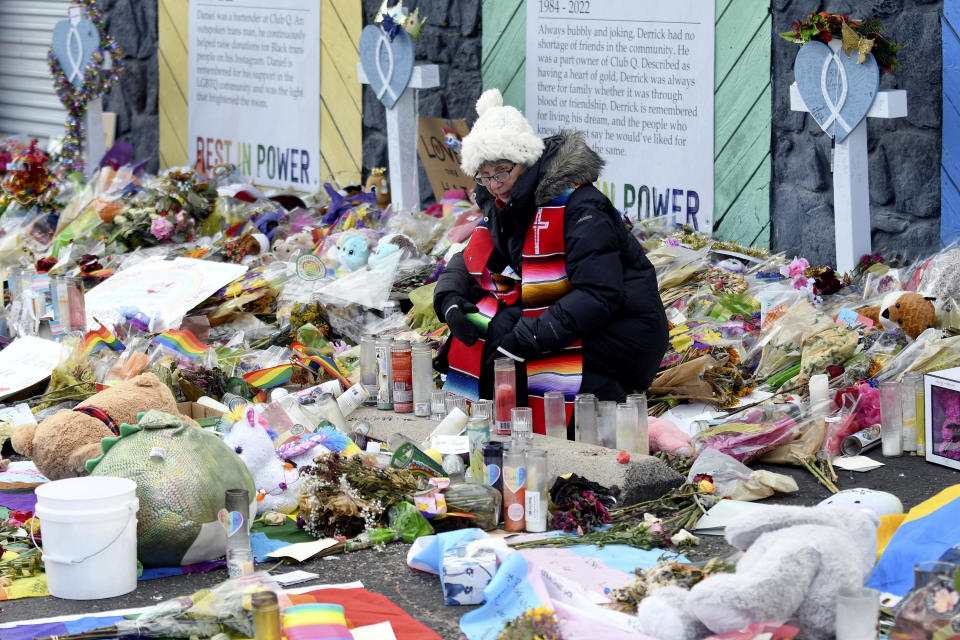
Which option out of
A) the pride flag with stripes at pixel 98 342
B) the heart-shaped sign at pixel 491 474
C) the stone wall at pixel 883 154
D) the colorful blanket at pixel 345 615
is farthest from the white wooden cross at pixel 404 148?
the colorful blanket at pixel 345 615

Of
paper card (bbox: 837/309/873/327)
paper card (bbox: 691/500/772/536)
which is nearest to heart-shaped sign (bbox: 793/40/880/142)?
paper card (bbox: 837/309/873/327)

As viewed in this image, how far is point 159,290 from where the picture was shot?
23.7 ft

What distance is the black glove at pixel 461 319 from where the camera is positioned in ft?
17.0

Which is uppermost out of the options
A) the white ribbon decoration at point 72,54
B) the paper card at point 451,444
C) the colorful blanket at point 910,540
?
the white ribbon decoration at point 72,54

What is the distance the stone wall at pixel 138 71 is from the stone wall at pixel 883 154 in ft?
22.1

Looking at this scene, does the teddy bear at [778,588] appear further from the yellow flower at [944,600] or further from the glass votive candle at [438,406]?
the glass votive candle at [438,406]

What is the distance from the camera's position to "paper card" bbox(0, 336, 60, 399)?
242 inches

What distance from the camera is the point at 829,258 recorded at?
6.95 metres

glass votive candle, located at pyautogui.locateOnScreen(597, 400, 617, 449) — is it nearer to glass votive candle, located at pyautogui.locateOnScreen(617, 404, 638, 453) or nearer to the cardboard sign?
glass votive candle, located at pyautogui.locateOnScreen(617, 404, 638, 453)

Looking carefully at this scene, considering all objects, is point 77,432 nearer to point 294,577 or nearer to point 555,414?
point 294,577

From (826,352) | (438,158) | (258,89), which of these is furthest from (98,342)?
(258,89)

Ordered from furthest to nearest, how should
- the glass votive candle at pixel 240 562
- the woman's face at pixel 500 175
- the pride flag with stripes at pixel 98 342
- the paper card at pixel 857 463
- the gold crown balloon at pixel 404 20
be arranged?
the gold crown balloon at pixel 404 20 → the pride flag with stripes at pixel 98 342 → the woman's face at pixel 500 175 → the paper card at pixel 857 463 → the glass votive candle at pixel 240 562

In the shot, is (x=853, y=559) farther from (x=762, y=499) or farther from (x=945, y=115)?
(x=945, y=115)

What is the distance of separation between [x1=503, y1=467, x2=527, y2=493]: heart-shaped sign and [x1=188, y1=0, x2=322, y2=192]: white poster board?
6.29 metres
